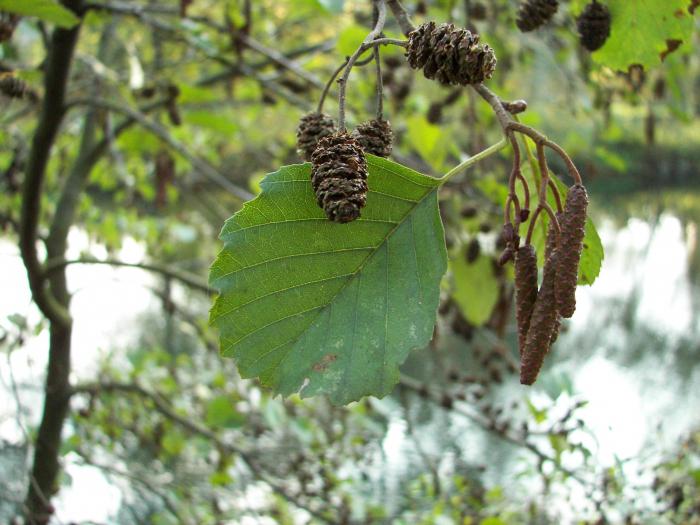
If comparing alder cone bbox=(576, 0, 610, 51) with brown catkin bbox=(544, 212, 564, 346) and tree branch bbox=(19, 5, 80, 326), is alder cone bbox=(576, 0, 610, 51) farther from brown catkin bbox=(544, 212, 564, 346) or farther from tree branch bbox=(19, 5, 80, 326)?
tree branch bbox=(19, 5, 80, 326)

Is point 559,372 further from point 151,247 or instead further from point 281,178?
point 151,247

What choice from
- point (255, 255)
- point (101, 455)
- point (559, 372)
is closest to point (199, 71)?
point (101, 455)

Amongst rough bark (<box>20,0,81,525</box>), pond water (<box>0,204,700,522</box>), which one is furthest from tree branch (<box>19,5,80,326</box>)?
pond water (<box>0,204,700,522</box>)

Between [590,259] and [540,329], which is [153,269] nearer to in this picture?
[590,259]

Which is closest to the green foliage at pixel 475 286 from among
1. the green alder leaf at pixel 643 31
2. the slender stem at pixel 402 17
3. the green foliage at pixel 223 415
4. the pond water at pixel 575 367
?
the pond water at pixel 575 367

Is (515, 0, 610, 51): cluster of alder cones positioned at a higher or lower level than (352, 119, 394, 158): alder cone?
higher
